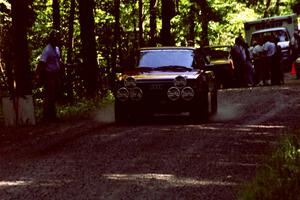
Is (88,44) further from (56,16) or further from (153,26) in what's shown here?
(153,26)

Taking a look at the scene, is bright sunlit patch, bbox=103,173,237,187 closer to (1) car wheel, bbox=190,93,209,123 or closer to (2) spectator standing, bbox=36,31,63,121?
(1) car wheel, bbox=190,93,209,123

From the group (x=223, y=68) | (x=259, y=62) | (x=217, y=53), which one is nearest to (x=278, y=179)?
(x=259, y=62)

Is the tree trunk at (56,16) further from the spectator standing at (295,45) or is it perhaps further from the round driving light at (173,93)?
the spectator standing at (295,45)

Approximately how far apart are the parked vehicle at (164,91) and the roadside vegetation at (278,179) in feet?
16.8

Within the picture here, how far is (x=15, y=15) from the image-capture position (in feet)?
60.1

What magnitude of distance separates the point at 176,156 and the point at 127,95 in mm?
5068

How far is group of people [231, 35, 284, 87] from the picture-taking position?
28.4 m

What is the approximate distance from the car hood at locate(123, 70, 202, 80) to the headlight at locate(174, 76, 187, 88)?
0.09 meters

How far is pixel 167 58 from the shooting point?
16469 mm

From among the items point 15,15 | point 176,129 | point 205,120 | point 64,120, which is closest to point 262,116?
point 205,120

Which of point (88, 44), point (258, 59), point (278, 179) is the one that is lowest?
point (258, 59)

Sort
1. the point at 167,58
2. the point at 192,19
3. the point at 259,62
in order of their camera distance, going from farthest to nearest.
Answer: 1. the point at 192,19
2. the point at 259,62
3. the point at 167,58

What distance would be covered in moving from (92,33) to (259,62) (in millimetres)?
6823

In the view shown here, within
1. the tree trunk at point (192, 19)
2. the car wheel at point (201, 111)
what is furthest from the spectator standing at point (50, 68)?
the tree trunk at point (192, 19)
